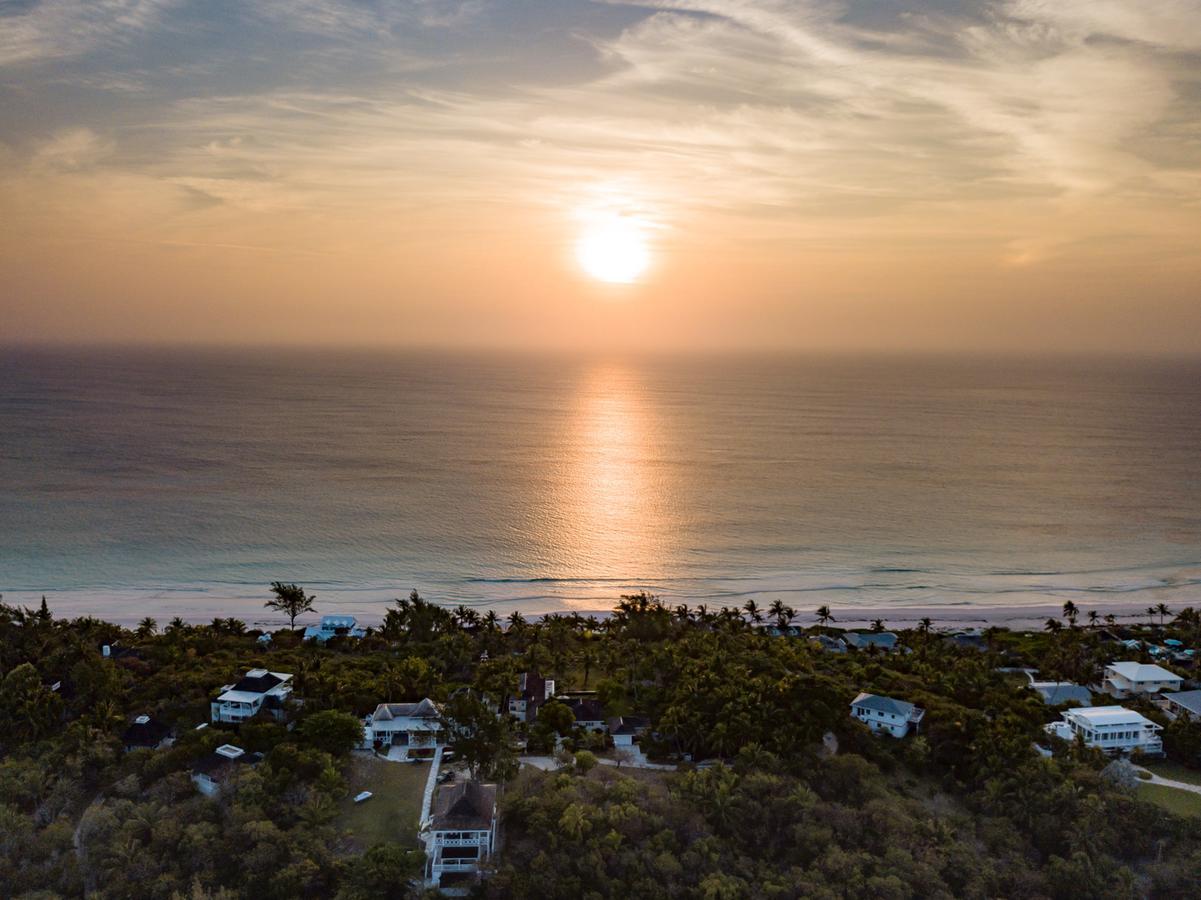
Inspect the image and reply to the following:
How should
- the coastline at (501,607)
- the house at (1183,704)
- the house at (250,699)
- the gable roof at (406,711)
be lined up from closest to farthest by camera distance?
the gable roof at (406,711)
the house at (250,699)
the house at (1183,704)
the coastline at (501,607)

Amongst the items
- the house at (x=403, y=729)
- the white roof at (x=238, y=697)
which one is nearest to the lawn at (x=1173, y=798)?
the house at (x=403, y=729)

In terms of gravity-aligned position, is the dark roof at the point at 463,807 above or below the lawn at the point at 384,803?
above

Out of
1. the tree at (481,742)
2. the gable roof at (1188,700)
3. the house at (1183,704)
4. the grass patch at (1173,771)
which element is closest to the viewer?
the tree at (481,742)

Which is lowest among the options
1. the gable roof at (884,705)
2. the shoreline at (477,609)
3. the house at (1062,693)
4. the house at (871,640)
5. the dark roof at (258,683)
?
the shoreline at (477,609)

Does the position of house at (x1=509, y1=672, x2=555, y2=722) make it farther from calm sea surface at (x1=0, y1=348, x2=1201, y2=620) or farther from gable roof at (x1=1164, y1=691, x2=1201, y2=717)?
gable roof at (x1=1164, y1=691, x2=1201, y2=717)

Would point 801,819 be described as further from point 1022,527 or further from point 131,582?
point 1022,527

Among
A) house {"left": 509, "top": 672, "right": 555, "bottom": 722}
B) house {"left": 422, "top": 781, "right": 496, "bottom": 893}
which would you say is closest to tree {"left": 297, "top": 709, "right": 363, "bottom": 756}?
house {"left": 422, "top": 781, "right": 496, "bottom": 893}

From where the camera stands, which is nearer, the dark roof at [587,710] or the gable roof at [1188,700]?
the dark roof at [587,710]

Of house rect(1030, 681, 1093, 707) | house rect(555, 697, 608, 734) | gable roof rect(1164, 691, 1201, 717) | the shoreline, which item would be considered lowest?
the shoreline

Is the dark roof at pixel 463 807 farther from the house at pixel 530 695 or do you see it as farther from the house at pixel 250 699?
the house at pixel 250 699
